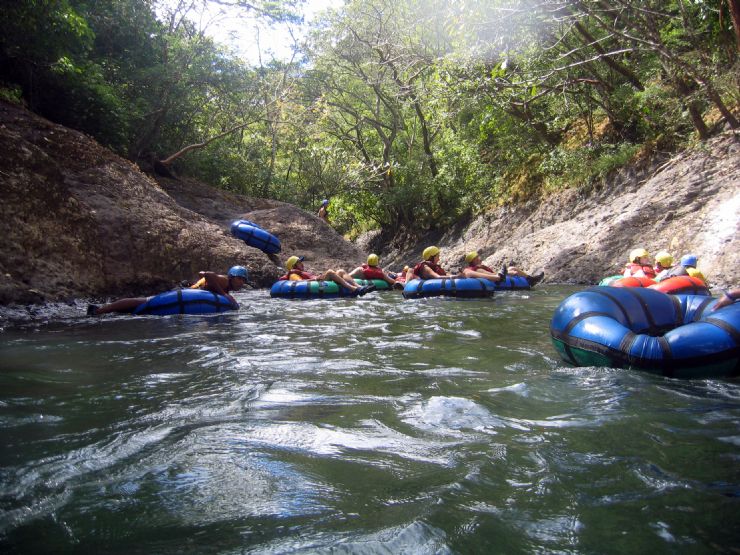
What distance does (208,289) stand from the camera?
925 centimetres

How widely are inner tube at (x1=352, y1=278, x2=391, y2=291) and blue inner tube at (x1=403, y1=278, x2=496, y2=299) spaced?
7.02ft

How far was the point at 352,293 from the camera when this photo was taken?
12.0 meters

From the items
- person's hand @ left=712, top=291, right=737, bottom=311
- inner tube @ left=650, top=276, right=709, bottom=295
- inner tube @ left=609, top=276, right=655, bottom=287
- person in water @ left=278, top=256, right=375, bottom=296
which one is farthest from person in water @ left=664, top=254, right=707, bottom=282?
person in water @ left=278, top=256, right=375, bottom=296

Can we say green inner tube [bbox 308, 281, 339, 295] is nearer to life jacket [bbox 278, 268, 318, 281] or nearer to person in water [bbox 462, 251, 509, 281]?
life jacket [bbox 278, 268, 318, 281]

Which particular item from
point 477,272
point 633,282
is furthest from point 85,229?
point 633,282

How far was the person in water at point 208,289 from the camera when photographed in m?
8.29

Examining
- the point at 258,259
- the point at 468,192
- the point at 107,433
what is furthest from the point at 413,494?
the point at 468,192

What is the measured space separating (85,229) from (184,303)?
286 centimetres

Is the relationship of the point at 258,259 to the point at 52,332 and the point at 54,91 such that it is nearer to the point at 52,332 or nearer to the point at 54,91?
the point at 54,91

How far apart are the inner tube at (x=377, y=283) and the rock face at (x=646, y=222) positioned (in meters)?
4.11

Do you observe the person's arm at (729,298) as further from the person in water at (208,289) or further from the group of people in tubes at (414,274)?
the person in water at (208,289)

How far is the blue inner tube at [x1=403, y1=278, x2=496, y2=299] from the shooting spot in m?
11.0

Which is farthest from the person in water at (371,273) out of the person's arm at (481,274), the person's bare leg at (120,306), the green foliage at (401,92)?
the person's bare leg at (120,306)

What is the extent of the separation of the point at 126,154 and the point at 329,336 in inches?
430
